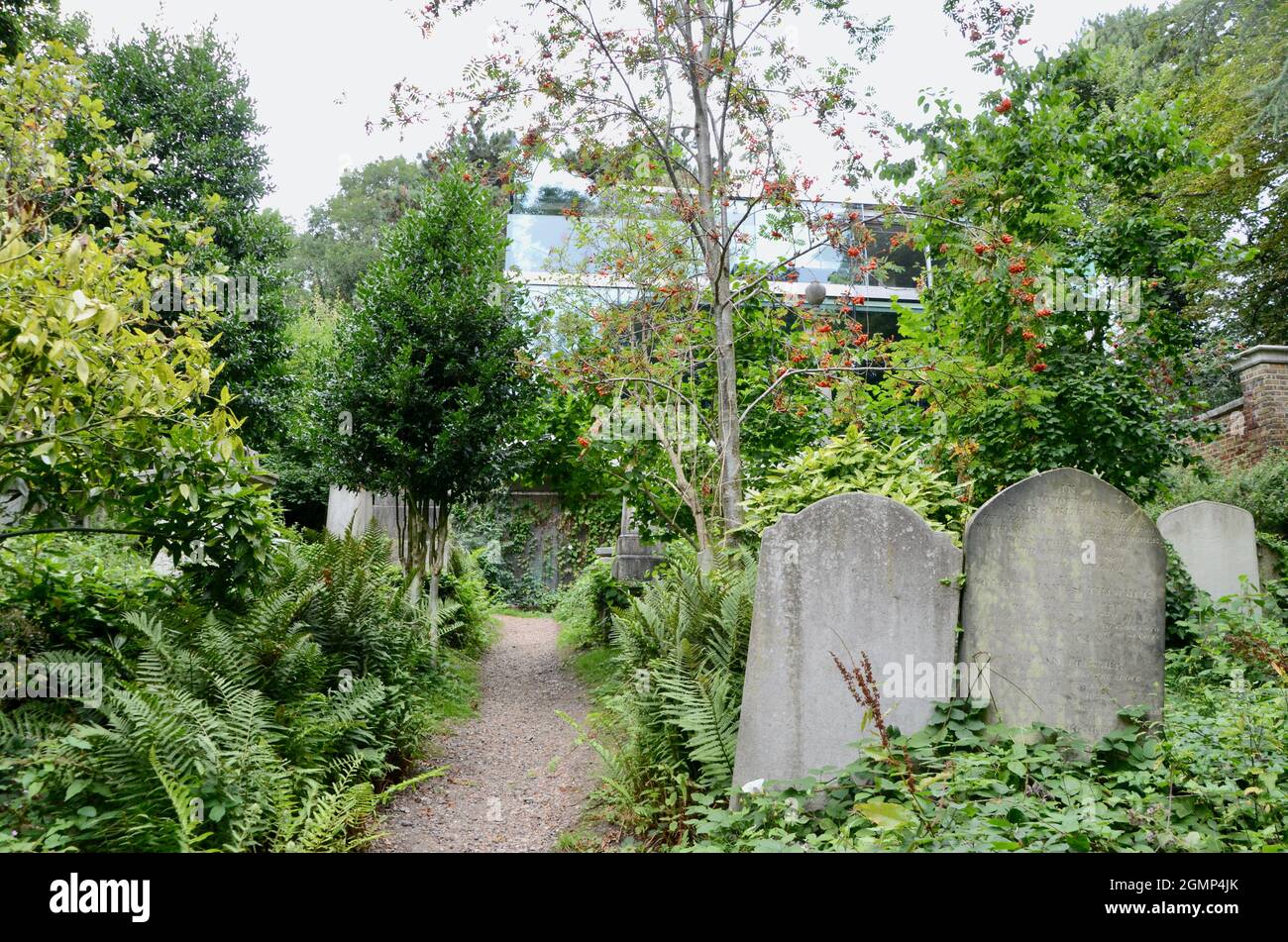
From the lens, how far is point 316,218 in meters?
41.9

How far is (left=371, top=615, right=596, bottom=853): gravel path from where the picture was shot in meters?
5.62

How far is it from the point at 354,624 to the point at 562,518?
12.5 m

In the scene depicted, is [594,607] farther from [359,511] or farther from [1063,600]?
[1063,600]

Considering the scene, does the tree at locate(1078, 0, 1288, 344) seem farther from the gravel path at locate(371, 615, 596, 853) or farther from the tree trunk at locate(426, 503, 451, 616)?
the gravel path at locate(371, 615, 596, 853)

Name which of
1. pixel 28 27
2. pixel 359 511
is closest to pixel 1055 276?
pixel 359 511

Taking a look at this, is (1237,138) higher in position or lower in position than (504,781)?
higher

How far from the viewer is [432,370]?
972cm

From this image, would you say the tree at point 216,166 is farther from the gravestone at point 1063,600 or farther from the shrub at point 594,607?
the gravestone at point 1063,600

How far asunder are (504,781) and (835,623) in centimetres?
320

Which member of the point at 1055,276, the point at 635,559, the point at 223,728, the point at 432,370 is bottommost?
the point at 223,728

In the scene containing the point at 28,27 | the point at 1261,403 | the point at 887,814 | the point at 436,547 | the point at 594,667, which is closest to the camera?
the point at 887,814
